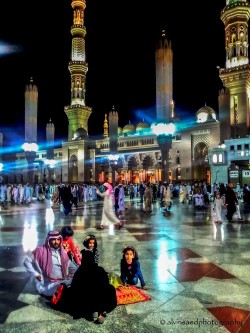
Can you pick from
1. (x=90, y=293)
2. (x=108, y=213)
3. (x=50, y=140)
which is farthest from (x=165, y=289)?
(x=50, y=140)

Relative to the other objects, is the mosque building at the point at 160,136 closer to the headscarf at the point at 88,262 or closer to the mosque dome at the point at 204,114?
the mosque dome at the point at 204,114

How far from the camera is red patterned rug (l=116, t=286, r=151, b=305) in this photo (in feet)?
11.3

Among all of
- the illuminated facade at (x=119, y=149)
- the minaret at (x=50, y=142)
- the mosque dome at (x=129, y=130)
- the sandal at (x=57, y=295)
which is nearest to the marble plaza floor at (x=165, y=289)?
the sandal at (x=57, y=295)

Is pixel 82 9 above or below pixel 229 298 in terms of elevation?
above

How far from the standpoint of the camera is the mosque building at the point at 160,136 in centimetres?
2517

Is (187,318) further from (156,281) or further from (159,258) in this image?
(159,258)

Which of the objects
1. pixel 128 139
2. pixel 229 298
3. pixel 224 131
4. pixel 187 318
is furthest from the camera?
pixel 128 139

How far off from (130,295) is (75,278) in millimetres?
730

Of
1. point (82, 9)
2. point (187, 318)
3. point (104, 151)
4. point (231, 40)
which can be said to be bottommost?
point (187, 318)

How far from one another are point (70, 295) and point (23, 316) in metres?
0.48

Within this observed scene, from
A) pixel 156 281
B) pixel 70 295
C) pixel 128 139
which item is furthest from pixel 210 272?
pixel 128 139

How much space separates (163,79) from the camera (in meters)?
23.2

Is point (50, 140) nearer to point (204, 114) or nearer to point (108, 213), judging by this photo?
point (204, 114)

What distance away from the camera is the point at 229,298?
3.54 meters
